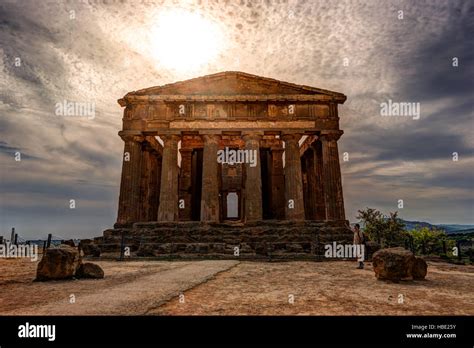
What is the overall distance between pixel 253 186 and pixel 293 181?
2669mm

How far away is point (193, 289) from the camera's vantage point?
15.3 ft

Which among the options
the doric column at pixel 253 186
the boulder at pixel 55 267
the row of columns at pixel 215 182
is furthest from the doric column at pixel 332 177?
the boulder at pixel 55 267

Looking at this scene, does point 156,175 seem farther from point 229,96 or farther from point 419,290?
point 419,290

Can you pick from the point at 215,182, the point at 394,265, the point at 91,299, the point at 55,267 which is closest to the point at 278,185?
the point at 215,182

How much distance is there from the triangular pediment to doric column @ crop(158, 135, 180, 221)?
3.33 metres

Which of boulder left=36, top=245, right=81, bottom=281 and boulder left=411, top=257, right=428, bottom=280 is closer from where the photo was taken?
boulder left=36, top=245, right=81, bottom=281

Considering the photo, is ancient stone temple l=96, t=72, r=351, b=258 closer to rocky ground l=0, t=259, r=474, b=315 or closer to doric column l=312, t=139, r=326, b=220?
doric column l=312, t=139, r=326, b=220

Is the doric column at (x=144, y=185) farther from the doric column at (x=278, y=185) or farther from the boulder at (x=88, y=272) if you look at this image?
the boulder at (x=88, y=272)

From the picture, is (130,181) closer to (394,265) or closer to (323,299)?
(394,265)

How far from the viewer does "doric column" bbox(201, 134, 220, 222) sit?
1780cm

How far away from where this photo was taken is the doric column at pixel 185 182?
77.6 feet

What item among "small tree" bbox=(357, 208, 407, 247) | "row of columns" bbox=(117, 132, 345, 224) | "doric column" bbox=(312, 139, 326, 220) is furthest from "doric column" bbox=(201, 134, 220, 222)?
"small tree" bbox=(357, 208, 407, 247)

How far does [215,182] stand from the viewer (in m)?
18.5
